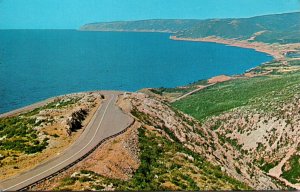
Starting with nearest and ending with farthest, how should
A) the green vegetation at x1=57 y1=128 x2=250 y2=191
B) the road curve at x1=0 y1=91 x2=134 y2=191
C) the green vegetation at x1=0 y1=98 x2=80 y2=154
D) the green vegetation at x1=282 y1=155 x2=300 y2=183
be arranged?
1. the road curve at x1=0 y1=91 x2=134 y2=191
2. the green vegetation at x1=57 y1=128 x2=250 y2=191
3. the green vegetation at x1=0 y1=98 x2=80 y2=154
4. the green vegetation at x1=282 y1=155 x2=300 y2=183

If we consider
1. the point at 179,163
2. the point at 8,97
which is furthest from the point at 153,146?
the point at 8,97

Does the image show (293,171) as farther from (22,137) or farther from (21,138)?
(21,138)

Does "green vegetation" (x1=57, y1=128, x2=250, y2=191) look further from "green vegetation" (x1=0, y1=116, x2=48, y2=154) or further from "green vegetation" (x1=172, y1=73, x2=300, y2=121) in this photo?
"green vegetation" (x1=172, y1=73, x2=300, y2=121)

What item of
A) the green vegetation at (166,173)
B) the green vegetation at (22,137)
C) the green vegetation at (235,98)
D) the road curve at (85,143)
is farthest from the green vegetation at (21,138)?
the green vegetation at (235,98)

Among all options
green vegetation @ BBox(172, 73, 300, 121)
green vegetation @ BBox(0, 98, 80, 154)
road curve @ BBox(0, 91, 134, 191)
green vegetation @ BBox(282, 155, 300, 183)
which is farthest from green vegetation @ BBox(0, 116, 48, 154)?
green vegetation @ BBox(172, 73, 300, 121)

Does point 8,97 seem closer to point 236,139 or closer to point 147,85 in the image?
point 147,85

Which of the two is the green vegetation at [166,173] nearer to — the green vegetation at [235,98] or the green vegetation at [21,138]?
the green vegetation at [21,138]

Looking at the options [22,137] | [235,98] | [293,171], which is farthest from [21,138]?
[235,98]
